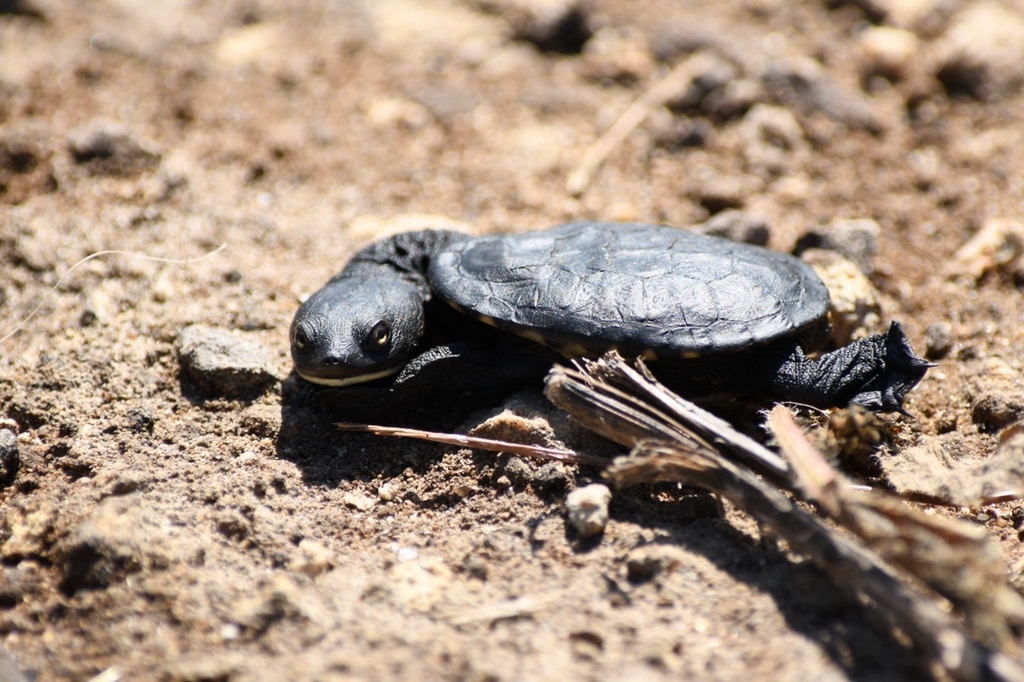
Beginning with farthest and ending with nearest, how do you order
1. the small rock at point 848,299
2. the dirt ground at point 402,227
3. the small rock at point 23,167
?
the small rock at point 23,167, the small rock at point 848,299, the dirt ground at point 402,227

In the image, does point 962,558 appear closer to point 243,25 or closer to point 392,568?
point 392,568

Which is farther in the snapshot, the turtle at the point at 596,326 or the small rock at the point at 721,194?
the small rock at the point at 721,194

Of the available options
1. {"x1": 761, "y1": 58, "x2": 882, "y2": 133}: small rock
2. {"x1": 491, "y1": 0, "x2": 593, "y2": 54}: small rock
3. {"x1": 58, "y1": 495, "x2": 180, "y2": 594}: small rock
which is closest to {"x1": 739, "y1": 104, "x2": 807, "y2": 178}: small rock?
{"x1": 761, "y1": 58, "x2": 882, "y2": 133}: small rock

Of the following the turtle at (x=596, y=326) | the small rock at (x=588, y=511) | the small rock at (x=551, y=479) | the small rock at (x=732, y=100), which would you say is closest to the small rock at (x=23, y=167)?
the turtle at (x=596, y=326)

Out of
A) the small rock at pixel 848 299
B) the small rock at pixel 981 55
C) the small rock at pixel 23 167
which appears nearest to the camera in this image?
the small rock at pixel 848 299

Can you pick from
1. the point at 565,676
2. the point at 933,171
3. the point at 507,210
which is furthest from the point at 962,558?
the point at 933,171

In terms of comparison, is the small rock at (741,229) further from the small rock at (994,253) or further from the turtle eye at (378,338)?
the turtle eye at (378,338)

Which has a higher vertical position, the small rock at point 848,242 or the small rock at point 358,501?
the small rock at point 848,242

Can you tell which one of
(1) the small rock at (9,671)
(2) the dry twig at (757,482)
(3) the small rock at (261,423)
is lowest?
(1) the small rock at (9,671)
